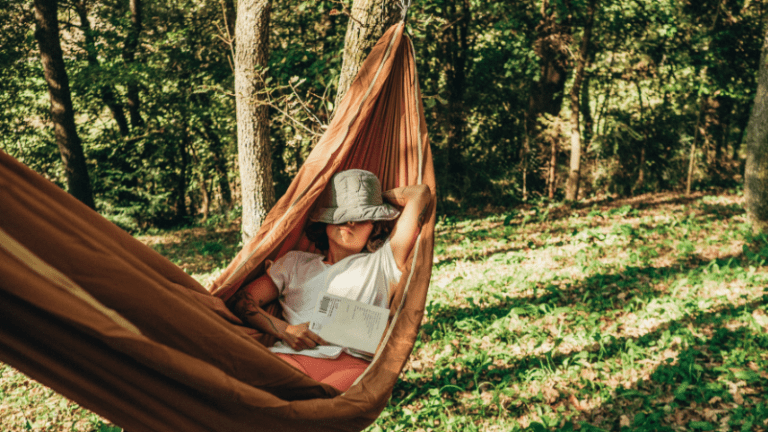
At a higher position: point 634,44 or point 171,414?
point 634,44

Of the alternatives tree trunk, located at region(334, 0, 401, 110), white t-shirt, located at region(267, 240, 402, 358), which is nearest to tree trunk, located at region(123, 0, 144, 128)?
tree trunk, located at region(334, 0, 401, 110)

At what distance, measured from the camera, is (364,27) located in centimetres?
272

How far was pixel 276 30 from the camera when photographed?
6.61 metres

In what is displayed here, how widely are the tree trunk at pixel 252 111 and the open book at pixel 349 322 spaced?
181 cm

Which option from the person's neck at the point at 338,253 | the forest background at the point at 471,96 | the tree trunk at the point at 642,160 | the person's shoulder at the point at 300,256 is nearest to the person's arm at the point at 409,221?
the person's neck at the point at 338,253

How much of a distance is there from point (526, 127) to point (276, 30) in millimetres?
4077

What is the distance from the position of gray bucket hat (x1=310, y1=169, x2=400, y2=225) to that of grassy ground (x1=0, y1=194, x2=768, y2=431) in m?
1.04

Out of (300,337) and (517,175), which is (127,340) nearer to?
(300,337)

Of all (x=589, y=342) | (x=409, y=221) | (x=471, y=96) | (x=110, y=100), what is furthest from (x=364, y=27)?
(x=110, y=100)

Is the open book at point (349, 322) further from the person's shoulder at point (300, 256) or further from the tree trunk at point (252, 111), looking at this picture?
the tree trunk at point (252, 111)

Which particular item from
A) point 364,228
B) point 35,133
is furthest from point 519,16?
point 35,133

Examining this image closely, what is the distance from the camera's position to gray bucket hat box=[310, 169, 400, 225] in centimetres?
231

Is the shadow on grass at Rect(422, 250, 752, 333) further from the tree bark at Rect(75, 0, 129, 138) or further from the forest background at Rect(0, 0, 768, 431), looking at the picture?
the tree bark at Rect(75, 0, 129, 138)

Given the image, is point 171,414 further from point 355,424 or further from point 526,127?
point 526,127
